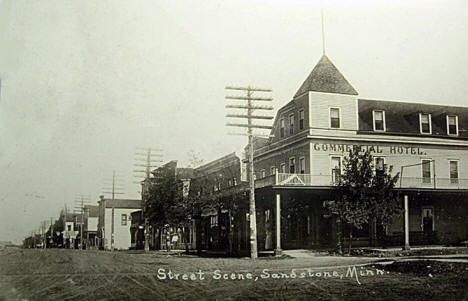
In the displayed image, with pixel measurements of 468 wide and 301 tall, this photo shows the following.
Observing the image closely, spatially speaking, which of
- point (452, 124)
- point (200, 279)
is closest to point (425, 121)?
point (452, 124)

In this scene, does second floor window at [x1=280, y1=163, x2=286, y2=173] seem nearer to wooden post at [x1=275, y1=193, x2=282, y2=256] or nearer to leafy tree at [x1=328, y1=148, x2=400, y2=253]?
wooden post at [x1=275, y1=193, x2=282, y2=256]

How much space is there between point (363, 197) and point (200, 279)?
298 centimetres

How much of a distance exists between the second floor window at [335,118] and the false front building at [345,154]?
0.05 feet

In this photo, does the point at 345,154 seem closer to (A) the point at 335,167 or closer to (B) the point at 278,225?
(A) the point at 335,167

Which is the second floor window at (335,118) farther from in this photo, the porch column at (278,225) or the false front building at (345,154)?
the porch column at (278,225)

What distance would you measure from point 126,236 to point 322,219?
2.61 meters

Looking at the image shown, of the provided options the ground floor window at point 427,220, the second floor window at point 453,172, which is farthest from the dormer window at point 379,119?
the ground floor window at point 427,220

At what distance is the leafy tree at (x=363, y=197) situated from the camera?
7.02 metres

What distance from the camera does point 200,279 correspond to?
5434mm

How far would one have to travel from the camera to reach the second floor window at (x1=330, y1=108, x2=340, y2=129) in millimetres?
6520

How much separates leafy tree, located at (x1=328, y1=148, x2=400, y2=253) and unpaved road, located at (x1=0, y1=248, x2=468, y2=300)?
1.23 m

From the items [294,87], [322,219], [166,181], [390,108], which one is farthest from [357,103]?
[166,181]

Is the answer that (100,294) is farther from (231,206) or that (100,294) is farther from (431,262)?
(431,262)


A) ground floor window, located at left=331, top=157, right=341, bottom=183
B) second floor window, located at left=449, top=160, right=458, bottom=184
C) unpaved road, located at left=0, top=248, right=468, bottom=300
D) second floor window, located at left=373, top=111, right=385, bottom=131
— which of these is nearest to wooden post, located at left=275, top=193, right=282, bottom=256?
unpaved road, located at left=0, top=248, right=468, bottom=300
